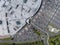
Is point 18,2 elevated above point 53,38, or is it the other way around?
point 18,2

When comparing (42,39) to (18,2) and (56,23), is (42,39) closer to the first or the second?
(56,23)

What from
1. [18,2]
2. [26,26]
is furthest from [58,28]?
[18,2]

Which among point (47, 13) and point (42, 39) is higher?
point (47, 13)

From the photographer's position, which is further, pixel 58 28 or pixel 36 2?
pixel 36 2

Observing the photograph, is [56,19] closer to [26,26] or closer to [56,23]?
[56,23]

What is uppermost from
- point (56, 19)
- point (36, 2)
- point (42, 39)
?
point (36, 2)

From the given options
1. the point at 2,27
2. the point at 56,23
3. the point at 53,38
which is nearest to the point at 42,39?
the point at 53,38
